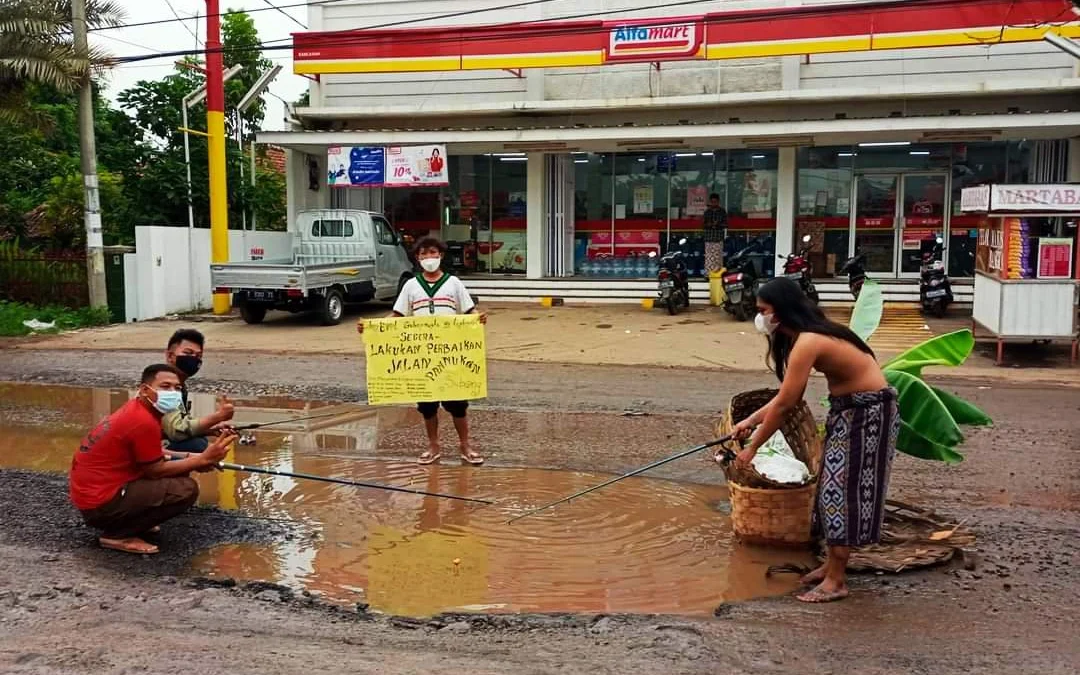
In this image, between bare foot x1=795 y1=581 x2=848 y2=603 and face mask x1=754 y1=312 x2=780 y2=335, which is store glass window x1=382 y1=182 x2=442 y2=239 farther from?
bare foot x1=795 y1=581 x2=848 y2=603

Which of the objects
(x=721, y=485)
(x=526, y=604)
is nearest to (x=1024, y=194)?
(x=721, y=485)

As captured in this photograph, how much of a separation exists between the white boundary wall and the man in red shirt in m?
13.6

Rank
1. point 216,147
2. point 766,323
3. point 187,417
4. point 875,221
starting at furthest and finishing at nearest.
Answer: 1. point 875,221
2. point 216,147
3. point 187,417
4. point 766,323

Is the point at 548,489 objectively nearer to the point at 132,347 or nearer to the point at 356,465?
the point at 356,465

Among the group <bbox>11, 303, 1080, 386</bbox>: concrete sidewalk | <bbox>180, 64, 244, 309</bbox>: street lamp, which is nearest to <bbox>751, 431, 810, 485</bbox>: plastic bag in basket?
<bbox>11, 303, 1080, 386</bbox>: concrete sidewalk

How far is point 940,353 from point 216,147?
15891mm

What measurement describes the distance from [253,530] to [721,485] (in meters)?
3.25

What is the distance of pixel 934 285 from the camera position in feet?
54.0

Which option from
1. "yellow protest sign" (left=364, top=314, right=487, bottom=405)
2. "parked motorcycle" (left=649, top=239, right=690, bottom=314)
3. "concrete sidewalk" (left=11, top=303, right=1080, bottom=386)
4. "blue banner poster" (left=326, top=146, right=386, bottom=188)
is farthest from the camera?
"blue banner poster" (left=326, top=146, right=386, bottom=188)

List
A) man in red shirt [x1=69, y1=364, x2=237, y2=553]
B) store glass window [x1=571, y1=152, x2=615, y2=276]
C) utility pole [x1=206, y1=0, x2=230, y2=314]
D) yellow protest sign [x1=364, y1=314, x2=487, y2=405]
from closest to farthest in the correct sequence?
man in red shirt [x1=69, y1=364, x2=237, y2=553]
yellow protest sign [x1=364, y1=314, x2=487, y2=405]
utility pole [x1=206, y1=0, x2=230, y2=314]
store glass window [x1=571, y1=152, x2=615, y2=276]

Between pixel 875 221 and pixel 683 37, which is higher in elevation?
pixel 683 37

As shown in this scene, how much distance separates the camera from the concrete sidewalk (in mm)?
12438

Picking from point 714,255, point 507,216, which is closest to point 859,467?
point 714,255

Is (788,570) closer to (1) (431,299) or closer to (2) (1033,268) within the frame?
(1) (431,299)
